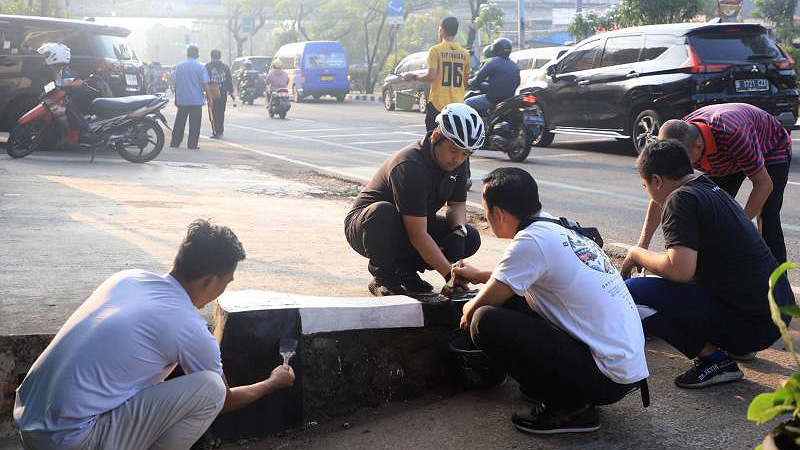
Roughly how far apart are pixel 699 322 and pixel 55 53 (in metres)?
10.4

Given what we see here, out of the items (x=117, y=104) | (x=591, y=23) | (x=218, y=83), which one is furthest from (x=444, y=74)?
(x=591, y=23)

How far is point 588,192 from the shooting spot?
10.1m

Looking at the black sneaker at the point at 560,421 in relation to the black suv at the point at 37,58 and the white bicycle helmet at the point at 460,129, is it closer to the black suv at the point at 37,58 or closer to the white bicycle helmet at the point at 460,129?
the white bicycle helmet at the point at 460,129

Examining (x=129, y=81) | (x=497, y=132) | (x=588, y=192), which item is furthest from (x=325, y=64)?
(x=588, y=192)

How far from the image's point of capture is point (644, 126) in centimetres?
1252

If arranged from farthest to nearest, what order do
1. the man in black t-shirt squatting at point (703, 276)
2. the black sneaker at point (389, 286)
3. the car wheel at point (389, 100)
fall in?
the car wheel at point (389, 100) < the black sneaker at point (389, 286) < the man in black t-shirt squatting at point (703, 276)

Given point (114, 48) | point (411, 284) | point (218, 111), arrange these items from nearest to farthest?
1. point (411, 284)
2. point (114, 48)
3. point (218, 111)

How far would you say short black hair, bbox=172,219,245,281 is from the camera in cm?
307

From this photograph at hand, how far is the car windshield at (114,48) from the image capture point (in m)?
13.8

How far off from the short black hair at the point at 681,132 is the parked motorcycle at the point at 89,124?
8.99 m

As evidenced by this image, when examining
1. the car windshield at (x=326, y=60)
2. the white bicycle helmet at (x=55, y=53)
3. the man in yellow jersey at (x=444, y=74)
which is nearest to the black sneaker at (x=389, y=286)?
the man in yellow jersey at (x=444, y=74)

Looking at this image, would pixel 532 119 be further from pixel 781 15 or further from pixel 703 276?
pixel 781 15

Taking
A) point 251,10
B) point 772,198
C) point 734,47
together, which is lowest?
point 772,198

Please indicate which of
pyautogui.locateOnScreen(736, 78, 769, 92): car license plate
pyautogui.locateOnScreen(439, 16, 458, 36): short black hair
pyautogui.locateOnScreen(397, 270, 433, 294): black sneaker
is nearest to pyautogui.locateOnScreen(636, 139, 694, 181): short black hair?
pyautogui.locateOnScreen(397, 270, 433, 294): black sneaker
